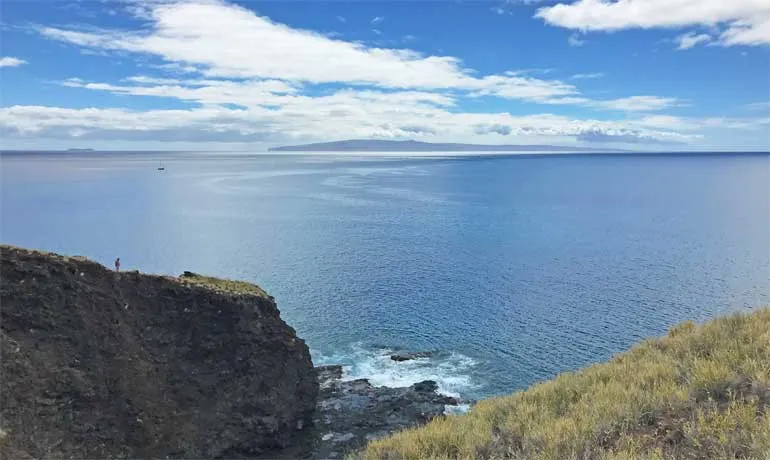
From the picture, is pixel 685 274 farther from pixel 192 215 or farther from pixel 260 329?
pixel 192 215

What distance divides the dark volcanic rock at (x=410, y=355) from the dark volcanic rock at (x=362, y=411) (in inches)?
142

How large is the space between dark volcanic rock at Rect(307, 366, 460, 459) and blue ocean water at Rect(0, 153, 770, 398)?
164cm

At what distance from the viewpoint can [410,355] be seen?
35938 millimetres

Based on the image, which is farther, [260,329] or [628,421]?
[260,329]

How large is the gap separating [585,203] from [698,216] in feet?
78.1

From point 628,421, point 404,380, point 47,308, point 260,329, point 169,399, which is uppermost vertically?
point 628,421

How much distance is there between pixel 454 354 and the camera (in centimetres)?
3600

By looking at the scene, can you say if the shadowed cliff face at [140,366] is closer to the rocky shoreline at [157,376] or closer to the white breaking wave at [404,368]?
the rocky shoreline at [157,376]

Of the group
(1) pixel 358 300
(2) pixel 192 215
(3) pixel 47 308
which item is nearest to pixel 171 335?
(3) pixel 47 308

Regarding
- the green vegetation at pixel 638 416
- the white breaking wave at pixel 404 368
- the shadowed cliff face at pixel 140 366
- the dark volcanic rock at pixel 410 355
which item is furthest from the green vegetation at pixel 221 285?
the green vegetation at pixel 638 416

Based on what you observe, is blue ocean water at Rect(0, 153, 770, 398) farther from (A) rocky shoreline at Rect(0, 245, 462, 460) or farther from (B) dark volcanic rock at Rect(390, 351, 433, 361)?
(A) rocky shoreline at Rect(0, 245, 462, 460)

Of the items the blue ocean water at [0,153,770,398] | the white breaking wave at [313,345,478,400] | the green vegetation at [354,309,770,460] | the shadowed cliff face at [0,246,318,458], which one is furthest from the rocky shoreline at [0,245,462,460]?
the green vegetation at [354,309,770,460]

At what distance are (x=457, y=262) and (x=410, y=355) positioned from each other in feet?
74.6

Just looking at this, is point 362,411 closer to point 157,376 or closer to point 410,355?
point 410,355
